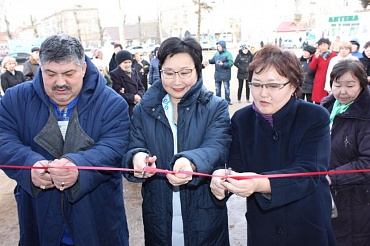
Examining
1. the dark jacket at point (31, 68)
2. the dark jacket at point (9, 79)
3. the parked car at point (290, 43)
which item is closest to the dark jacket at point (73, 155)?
the dark jacket at point (31, 68)

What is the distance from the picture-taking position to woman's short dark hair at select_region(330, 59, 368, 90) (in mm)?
2533

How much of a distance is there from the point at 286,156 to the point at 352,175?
846 mm

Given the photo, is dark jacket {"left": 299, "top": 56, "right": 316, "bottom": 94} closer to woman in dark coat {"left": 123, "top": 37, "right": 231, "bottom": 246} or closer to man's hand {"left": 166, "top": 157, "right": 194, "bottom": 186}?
woman in dark coat {"left": 123, "top": 37, "right": 231, "bottom": 246}

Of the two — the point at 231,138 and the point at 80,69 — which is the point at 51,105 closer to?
the point at 80,69

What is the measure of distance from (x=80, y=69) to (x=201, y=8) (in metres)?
40.0

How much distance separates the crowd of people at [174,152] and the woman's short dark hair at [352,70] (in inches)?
11.6

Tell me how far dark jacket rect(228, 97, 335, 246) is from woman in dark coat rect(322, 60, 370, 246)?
2.11 feet

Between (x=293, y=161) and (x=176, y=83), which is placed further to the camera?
(x=176, y=83)

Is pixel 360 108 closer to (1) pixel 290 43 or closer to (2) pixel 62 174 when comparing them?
(2) pixel 62 174

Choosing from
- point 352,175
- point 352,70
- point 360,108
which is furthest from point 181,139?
point 352,70

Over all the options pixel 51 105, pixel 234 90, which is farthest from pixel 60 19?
pixel 51 105

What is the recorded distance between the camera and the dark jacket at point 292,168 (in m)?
1.74

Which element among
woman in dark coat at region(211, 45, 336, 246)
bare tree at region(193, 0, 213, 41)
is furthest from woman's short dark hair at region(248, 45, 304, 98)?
bare tree at region(193, 0, 213, 41)

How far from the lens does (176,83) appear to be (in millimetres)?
2109
